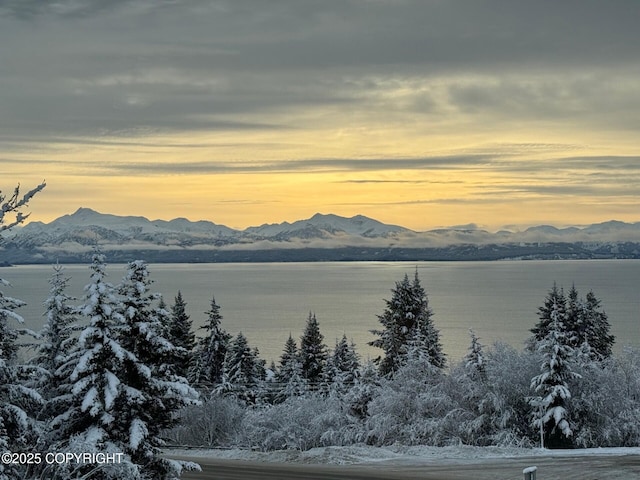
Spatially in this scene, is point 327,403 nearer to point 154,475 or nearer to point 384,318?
point 384,318

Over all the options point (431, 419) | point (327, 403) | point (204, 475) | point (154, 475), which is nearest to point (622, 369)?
point (431, 419)

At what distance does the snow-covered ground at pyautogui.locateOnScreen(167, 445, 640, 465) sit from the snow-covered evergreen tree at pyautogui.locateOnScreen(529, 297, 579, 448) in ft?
11.5

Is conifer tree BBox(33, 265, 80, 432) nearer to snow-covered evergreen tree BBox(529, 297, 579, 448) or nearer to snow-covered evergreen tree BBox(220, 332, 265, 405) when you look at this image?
snow-covered evergreen tree BBox(529, 297, 579, 448)

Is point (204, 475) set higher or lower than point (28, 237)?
lower

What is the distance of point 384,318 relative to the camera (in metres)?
59.3

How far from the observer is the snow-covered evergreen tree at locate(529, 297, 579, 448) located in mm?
32062

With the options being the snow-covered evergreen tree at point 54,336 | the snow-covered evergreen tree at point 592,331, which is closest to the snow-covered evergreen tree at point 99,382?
the snow-covered evergreen tree at point 54,336

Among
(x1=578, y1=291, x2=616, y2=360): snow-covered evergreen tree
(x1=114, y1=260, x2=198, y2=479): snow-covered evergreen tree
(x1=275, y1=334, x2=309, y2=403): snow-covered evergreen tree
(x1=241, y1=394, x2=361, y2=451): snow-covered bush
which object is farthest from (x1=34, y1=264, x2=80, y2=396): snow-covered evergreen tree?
(x1=578, y1=291, x2=616, y2=360): snow-covered evergreen tree

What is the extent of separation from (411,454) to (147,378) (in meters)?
13.1

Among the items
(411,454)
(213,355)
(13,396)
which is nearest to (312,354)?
(213,355)

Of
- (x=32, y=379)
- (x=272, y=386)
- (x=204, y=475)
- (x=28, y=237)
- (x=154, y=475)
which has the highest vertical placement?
(x=28, y=237)

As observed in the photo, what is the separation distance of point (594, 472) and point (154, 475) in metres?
14.6

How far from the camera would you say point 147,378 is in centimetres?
2034

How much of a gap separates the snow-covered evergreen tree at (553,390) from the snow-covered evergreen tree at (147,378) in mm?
17905
